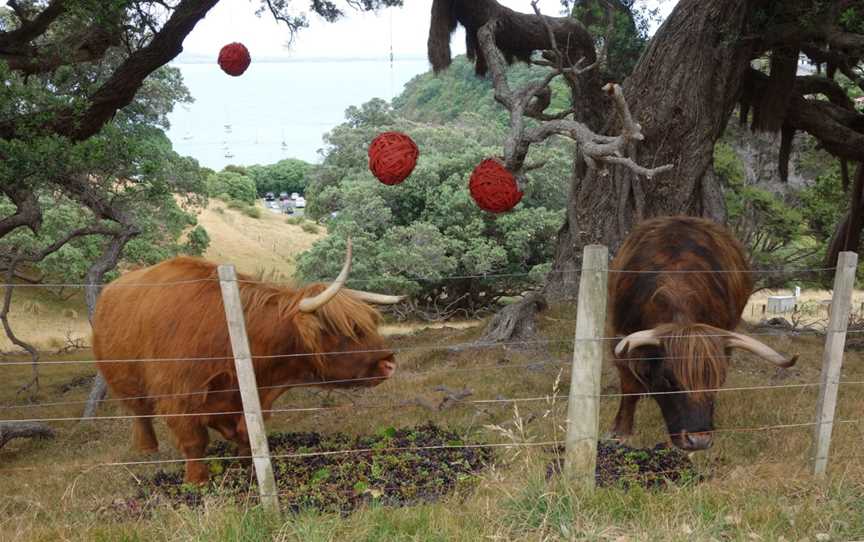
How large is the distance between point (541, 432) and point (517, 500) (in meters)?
2.00

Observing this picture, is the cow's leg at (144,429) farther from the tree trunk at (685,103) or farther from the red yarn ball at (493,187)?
the tree trunk at (685,103)

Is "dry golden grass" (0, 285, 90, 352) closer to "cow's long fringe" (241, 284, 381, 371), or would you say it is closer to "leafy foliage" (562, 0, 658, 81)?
"leafy foliage" (562, 0, 658, 81)

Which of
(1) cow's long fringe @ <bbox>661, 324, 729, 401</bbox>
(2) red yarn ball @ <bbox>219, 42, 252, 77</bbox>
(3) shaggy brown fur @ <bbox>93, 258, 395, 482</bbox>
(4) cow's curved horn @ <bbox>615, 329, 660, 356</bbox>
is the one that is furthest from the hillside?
(1) cow's long fringe @ <bbox>661, 324, 729, 401</bbox>

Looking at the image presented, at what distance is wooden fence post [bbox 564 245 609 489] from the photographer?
4.41 metres

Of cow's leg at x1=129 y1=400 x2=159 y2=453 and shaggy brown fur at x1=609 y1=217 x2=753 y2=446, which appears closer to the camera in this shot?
shaggy brown fur at x1=609 y1=217 x2=753 y2=446

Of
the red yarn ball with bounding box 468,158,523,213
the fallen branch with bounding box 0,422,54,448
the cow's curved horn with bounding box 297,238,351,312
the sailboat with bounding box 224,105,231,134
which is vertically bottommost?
the fallen branch with bounding box 0,422,54,448

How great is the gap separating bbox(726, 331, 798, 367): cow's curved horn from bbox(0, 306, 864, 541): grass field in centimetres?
45

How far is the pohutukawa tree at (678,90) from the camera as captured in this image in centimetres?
930

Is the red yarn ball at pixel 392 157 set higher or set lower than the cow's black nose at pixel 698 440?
higher

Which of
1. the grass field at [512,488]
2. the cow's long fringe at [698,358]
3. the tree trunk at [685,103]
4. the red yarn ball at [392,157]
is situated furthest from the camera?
the tree trunk at [685,103]

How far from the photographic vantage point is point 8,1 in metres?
9.22

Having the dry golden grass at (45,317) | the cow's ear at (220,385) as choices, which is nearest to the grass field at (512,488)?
the cow's ear at (220,385)

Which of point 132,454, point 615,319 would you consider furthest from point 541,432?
point 132,454

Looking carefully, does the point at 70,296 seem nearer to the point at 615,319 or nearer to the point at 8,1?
the point at 8,1
